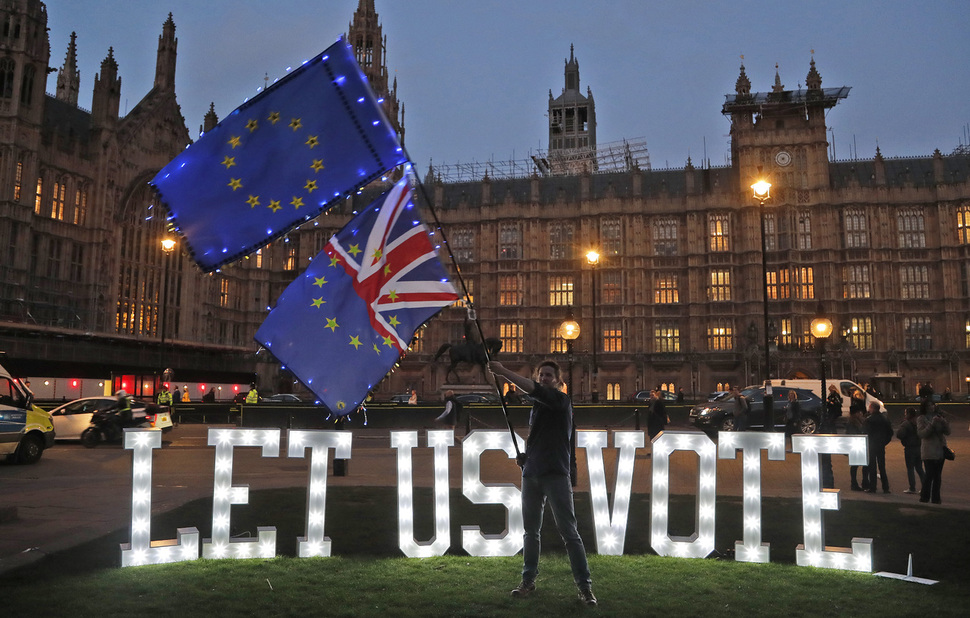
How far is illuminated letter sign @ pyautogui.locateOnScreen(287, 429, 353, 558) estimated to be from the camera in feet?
23.5

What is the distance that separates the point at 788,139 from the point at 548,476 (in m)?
51.5

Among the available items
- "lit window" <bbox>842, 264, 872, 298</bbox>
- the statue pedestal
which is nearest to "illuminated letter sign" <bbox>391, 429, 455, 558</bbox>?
the statue pedestal

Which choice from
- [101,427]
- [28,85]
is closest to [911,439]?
[101,427]

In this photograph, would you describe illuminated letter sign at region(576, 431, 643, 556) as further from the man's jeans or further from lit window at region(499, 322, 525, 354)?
lit window at region(499, 322, 525, 354)

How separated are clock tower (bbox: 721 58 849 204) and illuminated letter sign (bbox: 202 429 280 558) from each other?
160ft

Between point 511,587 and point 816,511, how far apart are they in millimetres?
3016

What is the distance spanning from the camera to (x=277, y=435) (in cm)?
752

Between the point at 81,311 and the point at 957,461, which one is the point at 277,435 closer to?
the point at 957,461

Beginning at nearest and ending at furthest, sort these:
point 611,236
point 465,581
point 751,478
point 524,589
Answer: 1. point 524,589
2. point 465,581
3. point 751,478
4. point 611,236

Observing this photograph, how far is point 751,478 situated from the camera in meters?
7.18

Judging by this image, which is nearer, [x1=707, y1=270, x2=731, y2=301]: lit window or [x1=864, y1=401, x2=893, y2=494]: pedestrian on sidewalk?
[x1=864, y1=401, x2=893, y2=494]: pedestrian on sidewalk

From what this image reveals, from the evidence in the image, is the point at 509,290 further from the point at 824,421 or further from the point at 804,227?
the point at 824,421

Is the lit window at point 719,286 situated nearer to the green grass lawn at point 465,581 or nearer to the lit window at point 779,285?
the lit window at point 779,285

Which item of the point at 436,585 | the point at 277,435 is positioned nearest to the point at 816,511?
the point at 436,585
